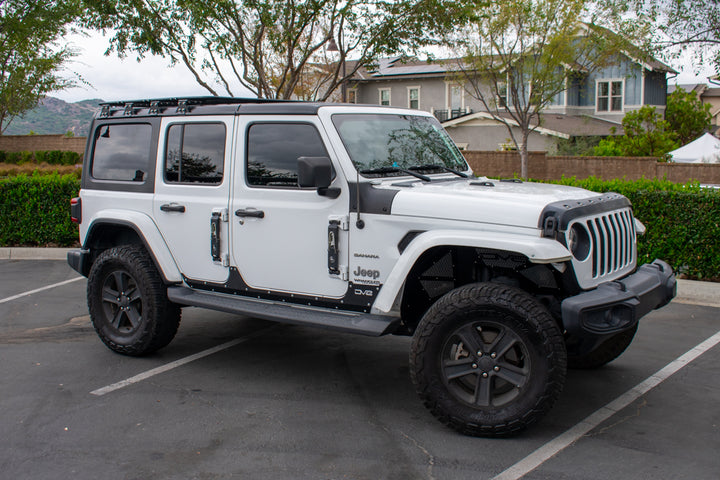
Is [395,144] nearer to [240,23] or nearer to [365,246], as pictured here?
[365,246]

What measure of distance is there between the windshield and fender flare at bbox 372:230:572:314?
820 mm

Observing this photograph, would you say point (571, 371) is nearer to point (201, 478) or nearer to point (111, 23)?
point (201, 478)

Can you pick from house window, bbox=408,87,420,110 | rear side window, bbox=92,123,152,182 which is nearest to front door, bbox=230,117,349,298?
rear side window, bbox=92,123,152,182

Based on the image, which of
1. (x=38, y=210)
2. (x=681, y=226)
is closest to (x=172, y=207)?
(x=681, y=226)

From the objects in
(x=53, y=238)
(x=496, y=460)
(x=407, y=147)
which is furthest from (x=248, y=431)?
(x=53, y=238)

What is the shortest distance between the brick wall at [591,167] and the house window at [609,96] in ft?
32.2

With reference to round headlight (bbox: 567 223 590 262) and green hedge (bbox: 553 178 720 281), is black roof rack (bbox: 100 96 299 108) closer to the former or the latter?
round headlight (bbox: 567 223 590 262)

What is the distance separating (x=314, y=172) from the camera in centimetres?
460

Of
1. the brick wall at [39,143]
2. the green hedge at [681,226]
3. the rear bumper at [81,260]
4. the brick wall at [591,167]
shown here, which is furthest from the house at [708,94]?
the rear bumper at [81,260]

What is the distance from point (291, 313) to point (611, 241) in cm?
224

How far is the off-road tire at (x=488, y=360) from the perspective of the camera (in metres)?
4.17

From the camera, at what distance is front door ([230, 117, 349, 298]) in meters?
4.96

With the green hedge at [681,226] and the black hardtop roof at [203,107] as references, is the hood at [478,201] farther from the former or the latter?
the green hedge at [681,226]

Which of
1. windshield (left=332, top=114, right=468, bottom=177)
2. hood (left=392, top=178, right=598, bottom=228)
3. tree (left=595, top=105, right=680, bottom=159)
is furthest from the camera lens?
tree (left=595, top=105, right=680, bottom=159)
